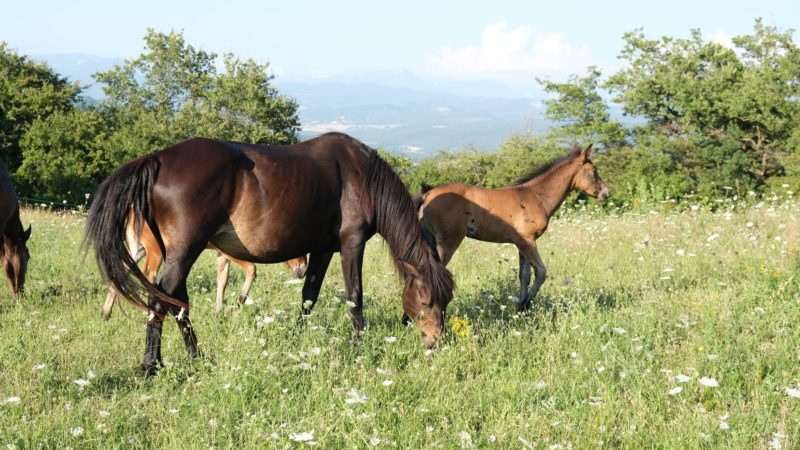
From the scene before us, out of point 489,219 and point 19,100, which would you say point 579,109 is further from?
point 489,219

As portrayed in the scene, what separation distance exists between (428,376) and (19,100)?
34.4 m

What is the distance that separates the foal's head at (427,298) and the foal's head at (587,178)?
135 inches

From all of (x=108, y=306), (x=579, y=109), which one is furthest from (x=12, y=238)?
(x=579, y=109)

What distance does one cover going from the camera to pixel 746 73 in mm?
41062

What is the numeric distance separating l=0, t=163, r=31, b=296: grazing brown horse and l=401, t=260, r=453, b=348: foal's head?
483 cm

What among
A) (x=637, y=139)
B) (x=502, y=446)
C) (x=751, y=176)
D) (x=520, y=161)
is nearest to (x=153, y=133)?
(x=520, y=161)

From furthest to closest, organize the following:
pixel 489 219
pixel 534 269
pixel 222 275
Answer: pixel 222 275, pixel 489 219, pixel 534 269

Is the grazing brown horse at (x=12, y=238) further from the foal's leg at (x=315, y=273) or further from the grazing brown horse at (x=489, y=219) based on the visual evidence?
the grazing brown horse at (x=489, y=219)

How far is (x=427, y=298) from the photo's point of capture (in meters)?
5.67

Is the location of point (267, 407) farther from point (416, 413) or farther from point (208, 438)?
point (416, 413)

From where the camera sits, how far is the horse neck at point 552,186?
8188 mm

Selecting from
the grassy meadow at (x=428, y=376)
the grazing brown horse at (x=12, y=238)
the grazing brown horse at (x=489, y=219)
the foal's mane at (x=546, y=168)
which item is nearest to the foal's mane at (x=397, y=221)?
the grassy meadow at (x=428, y=376)

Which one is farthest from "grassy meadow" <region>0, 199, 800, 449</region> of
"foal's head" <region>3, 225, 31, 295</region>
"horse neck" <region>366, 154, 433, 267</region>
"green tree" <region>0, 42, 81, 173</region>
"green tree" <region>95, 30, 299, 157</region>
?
"green tree" <region>95, 30, 299, 157</region>

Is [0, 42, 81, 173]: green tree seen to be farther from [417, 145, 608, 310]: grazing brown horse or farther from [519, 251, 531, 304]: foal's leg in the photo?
[519, 251, 531, 304]: foal's leg
